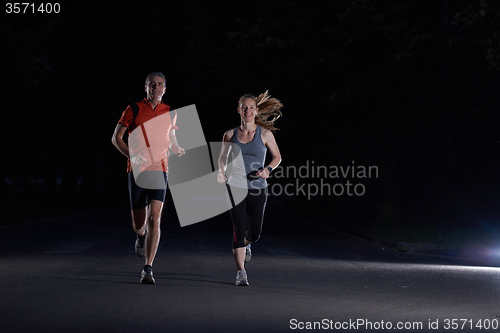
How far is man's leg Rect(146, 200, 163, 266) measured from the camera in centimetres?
916

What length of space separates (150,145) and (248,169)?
116 centimetres

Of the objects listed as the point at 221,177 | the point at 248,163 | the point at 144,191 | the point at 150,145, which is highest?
the point at 150,145

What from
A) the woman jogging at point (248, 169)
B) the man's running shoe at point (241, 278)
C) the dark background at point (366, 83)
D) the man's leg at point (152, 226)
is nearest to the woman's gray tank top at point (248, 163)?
the woman jogging at point (248, 169)

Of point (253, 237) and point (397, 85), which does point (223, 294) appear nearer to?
point (253, 237)

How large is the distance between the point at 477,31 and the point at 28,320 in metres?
17.3

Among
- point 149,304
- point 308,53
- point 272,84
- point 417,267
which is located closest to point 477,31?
point 308,53

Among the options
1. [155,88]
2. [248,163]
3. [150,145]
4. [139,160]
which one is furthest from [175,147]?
[248,163]

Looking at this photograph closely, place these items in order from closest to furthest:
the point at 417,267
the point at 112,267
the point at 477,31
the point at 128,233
Answer: the point at 112,267 < the point at 417,267 < the point at 128,233 < the point at 477,31

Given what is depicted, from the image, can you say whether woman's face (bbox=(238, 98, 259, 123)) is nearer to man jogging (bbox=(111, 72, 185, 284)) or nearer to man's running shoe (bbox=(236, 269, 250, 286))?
man jogging (bbox=(111, 72, 185, 284))

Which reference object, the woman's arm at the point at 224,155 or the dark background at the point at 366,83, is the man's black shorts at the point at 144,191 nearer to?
the woman's arm at the point at 224,155

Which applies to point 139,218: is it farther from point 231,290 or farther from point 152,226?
point 231,290

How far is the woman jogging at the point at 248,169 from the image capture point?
29.3 ft

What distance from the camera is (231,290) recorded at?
9125 millimetres

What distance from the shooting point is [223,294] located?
28.8 ft
